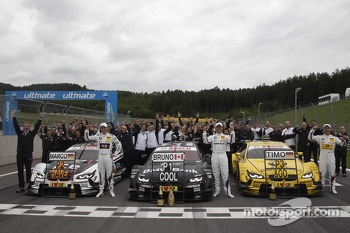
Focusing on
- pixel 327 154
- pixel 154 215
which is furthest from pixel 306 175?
pixel 154 215

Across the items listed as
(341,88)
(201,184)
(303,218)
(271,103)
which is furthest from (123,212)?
(271,103)

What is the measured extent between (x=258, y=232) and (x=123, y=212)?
8.84 ft

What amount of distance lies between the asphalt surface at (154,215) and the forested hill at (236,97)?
59.0 m

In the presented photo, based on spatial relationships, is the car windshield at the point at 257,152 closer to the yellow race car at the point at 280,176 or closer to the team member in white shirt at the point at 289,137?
the yellow race car at the point at 280,176

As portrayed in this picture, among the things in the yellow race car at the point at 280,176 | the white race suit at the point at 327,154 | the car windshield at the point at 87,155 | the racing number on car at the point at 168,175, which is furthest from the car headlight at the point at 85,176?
the white race suit at the point at 327,154

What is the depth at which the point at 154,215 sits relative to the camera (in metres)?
6.23

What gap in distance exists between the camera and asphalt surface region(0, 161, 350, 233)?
5391 mm

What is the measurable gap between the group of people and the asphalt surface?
87 centimetres

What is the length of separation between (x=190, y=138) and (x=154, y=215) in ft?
21.4

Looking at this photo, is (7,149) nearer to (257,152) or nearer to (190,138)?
(190,138)

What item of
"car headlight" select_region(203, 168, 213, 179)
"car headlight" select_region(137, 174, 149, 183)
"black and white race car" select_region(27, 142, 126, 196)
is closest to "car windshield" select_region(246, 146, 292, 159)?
"car headlight" select_region(203, 168, 213, 179)

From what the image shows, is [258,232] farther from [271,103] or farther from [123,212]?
[271,103]

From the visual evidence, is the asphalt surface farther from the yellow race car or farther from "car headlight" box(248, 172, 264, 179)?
"car headlight" box(248, 172, 264, 179)

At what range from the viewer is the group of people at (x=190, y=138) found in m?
8.25
